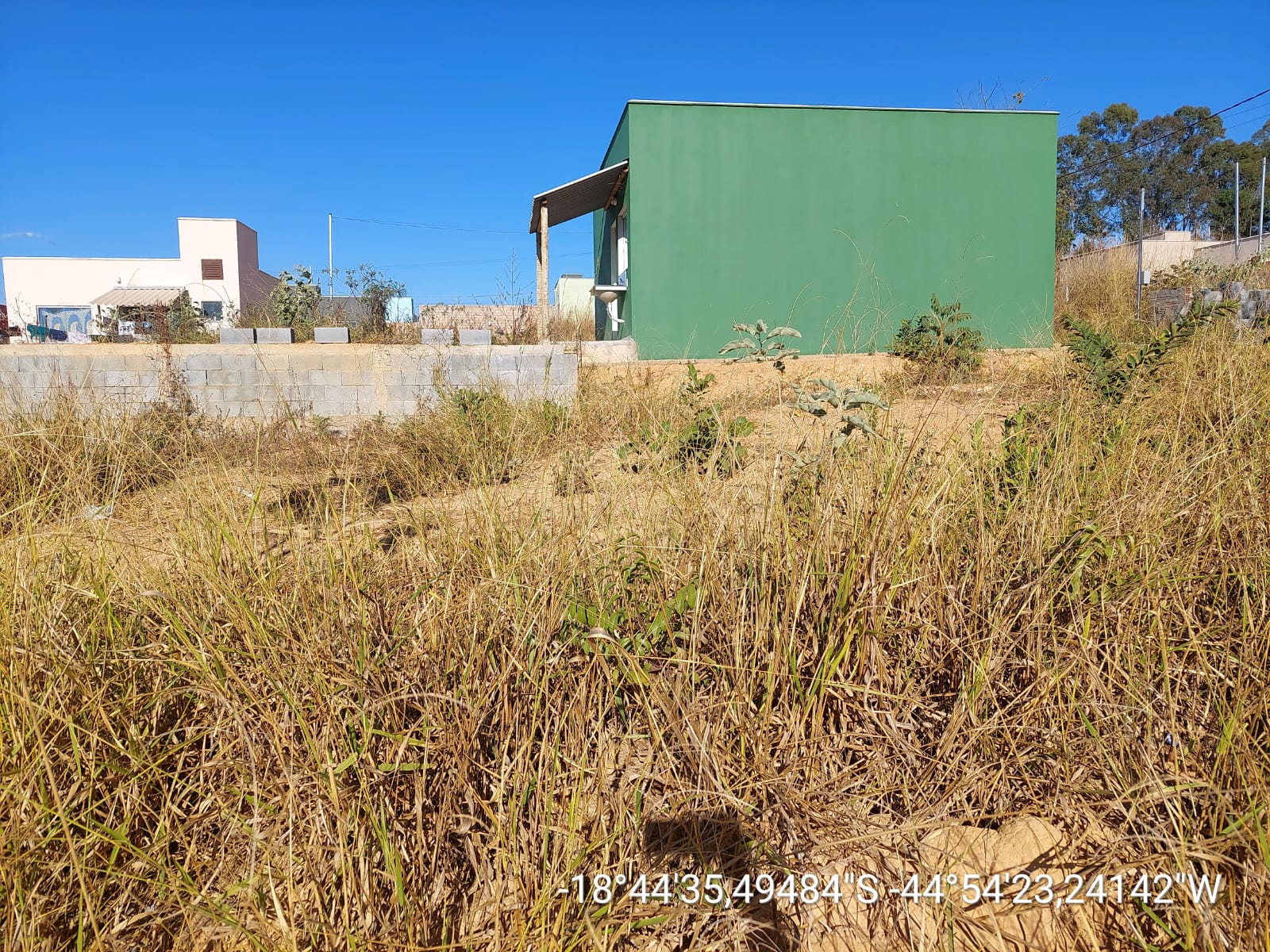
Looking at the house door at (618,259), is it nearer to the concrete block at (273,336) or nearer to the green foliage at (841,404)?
the concrete block at (273,336)

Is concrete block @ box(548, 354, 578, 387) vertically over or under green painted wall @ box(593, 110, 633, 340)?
under

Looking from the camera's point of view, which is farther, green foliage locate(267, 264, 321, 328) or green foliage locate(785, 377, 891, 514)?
green foliage locate(267, 264, 321, 328)

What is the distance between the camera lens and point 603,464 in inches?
172

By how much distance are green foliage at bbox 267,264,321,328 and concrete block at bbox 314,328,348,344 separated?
8.16ft

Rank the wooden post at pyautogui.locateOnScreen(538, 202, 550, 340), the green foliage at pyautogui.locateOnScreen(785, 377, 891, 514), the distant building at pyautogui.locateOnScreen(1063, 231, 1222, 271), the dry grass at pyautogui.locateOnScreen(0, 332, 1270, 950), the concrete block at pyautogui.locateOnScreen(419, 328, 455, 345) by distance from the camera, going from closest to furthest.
Result: the dry grass at pyautogui.locateOnScreen(0, 332, 1270, 950)
the green foliage at pyautogui.locateOnScreen(785, 377, 891, 514)
the concrete block at pyautogui.locateOnScreen(419, 328, 455, 345)
the wooden post at pyautogui.locateOnScreen(538, 202, 550, 340)
the distant building at pyautogui.locateOnScreen(1063, 231, 1222, 271)

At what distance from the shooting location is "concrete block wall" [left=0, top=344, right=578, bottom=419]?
6.91 meters

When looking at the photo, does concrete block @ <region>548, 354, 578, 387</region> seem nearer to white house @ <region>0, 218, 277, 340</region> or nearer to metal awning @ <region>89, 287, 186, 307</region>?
metal awning @ <region>89, 287, 186, 307</region>

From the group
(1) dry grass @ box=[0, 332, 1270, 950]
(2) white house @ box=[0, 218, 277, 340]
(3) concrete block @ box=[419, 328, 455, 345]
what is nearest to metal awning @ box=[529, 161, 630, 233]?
(3) concrete block @ box=[419, 328, 455, 345]

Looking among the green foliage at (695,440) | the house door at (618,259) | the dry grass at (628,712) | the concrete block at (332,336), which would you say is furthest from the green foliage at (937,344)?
the concrete block at (332,336)

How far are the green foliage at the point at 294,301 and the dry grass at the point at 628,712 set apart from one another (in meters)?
8.99

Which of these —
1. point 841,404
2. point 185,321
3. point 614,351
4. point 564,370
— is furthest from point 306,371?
point 841,404

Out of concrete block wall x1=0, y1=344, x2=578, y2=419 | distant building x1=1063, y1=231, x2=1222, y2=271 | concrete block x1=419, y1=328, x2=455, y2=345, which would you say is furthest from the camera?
distant building x1=1063, y1=231, x2=1222, y2=271

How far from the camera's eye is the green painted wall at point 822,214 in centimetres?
1141

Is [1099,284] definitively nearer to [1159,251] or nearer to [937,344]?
[937,344]
